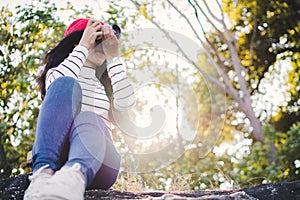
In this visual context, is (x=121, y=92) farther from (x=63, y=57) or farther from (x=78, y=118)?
(x=78, y=118)

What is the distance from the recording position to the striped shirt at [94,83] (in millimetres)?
1411

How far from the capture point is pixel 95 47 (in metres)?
1.60

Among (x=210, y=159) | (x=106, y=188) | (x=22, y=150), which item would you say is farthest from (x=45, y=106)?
(x=210, y=159)

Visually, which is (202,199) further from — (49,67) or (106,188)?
(49,67)

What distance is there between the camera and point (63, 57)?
168 cm

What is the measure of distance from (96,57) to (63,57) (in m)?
0.14

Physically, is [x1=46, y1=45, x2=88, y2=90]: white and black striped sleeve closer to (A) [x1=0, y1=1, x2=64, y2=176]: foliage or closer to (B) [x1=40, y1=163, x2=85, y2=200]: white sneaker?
(B) [x1=40, y1=163, x2=85, y2=200]: white sneaker

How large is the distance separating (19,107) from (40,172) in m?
2.32

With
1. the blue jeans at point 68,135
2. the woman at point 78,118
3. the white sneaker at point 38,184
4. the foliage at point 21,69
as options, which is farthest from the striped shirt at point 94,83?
the foliage at point 21,69

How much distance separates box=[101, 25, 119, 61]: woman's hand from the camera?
1617 mm

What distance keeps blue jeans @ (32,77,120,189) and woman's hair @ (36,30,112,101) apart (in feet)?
1.25

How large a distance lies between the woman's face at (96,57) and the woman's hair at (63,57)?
0.08m

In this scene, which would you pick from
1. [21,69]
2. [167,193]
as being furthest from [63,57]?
[21,69]

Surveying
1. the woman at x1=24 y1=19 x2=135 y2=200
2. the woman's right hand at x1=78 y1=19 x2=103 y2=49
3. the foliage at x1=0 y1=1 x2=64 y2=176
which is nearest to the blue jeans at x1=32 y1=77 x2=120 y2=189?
the woman at x1=24 y1=19 x2=135 y2=200
